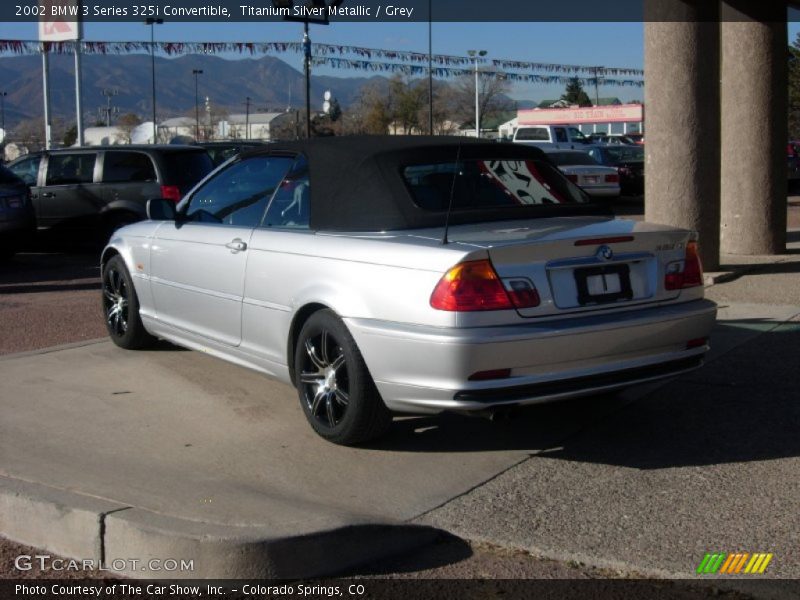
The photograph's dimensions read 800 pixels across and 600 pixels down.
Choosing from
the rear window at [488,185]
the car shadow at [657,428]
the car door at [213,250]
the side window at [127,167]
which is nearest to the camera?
the car shadow at [657,428]

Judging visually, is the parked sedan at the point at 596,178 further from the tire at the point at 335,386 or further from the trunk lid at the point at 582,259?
the tire at the point at 335,386

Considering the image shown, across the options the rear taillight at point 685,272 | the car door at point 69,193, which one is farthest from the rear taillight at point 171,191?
the rear taillight at point 685,272

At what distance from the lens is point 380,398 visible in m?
5.24

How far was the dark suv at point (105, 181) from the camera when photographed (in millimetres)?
14500

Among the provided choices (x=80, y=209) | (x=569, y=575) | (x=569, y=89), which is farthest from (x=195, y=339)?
(x=569, y=89)

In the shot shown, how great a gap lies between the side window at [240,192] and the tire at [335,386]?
1.08 metres

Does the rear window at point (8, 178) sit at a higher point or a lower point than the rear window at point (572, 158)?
lower

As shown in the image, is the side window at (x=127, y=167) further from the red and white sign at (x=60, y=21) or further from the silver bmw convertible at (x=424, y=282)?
the red and white sign at (x=60, y=21)

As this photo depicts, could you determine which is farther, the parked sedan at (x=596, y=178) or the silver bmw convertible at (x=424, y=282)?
the parked sedan at (x=596, y=178)

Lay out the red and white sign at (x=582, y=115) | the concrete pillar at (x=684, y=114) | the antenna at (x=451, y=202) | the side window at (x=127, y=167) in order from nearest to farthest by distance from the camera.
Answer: the antenna at (x=451, y=202), the concrete pillar at (x=684, y=114), the side window at (x=127, y=167), the red and white sign at (x=582, y=115)

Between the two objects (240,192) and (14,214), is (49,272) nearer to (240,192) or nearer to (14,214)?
(14,214)

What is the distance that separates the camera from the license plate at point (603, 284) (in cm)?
506

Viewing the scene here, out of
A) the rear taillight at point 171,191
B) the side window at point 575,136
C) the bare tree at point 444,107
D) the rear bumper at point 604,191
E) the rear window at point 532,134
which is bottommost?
the rear taillight at point 171,191

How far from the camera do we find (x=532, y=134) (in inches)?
1529
